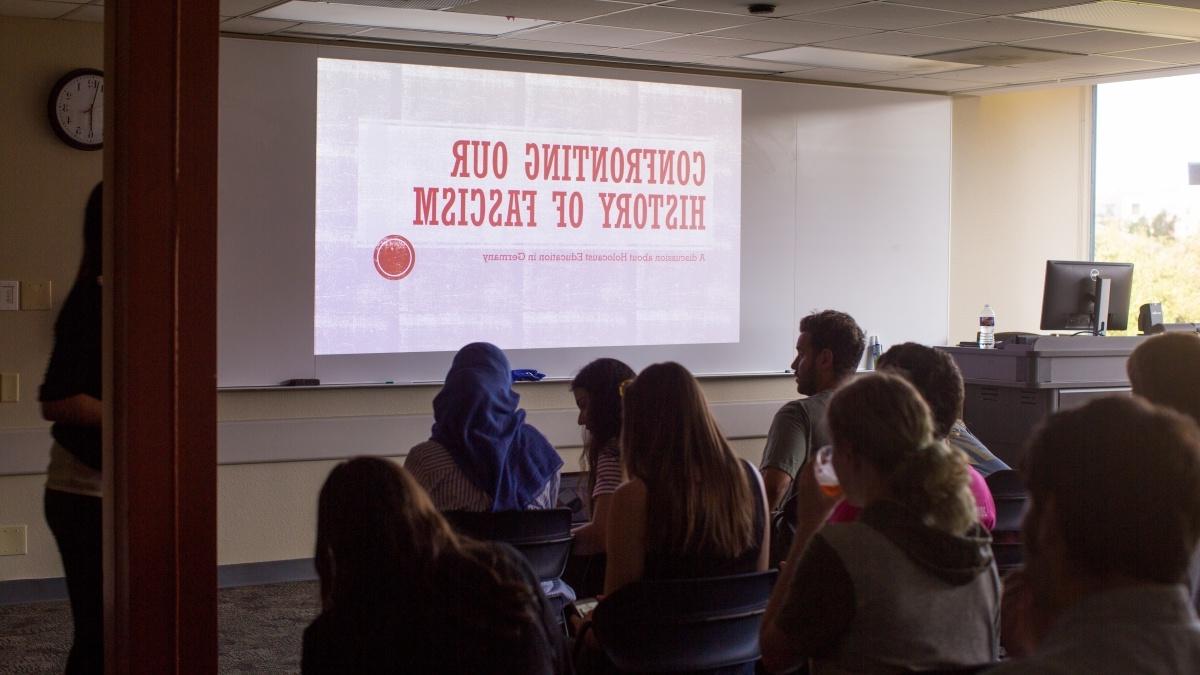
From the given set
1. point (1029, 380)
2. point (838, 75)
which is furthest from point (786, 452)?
point (838, 75)

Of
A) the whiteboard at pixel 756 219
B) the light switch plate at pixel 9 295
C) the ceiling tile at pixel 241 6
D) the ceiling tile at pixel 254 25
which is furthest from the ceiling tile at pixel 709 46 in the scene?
the light switch plate at pixel 9 295

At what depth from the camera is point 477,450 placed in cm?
304

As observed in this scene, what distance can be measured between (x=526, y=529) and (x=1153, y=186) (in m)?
6.64

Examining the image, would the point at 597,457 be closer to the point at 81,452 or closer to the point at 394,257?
the point at 81,452

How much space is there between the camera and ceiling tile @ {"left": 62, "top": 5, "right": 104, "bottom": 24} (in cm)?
512

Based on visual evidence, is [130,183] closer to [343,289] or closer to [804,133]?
[343,289]

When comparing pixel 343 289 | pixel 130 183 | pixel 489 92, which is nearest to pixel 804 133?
pixel 489 92

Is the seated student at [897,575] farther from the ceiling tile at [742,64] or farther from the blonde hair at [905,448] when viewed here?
the ceiling tile at [742,64]

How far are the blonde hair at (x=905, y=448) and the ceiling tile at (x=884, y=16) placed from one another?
11.8 feet

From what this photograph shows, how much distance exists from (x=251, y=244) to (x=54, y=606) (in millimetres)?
1831

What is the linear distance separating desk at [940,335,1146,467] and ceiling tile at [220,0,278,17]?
159 inches

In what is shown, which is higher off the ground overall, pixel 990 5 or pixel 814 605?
pixel 990 5

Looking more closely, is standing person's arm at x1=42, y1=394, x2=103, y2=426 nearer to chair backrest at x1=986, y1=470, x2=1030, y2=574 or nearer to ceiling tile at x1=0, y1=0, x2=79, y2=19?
chair backrest at x1=986, y1=470, x2=1030, y2=574

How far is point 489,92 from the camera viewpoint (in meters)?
6.24
